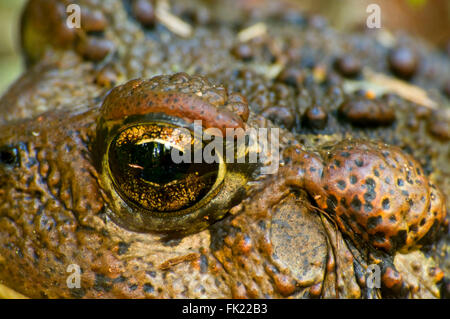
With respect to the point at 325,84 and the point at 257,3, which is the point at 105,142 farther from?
the point at 257,3

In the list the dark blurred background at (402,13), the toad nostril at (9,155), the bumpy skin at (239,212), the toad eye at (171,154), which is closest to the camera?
the toad eye at (171,154)

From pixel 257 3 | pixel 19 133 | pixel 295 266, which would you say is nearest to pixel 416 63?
pixel 257 3

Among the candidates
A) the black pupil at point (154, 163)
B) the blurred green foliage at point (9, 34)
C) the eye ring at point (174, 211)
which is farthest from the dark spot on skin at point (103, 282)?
the blurred green foliage at point (9, 34)

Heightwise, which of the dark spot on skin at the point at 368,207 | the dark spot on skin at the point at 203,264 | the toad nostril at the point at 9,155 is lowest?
the dark spot on skin at the point at 203,264

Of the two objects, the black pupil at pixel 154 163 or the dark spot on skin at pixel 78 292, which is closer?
the black pupil at pixel 154 163

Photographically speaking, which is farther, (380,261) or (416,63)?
(416,63)

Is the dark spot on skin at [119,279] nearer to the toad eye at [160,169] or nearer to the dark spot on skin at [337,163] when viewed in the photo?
the toad eye at [160,169]

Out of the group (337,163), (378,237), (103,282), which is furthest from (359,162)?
(103,282)
